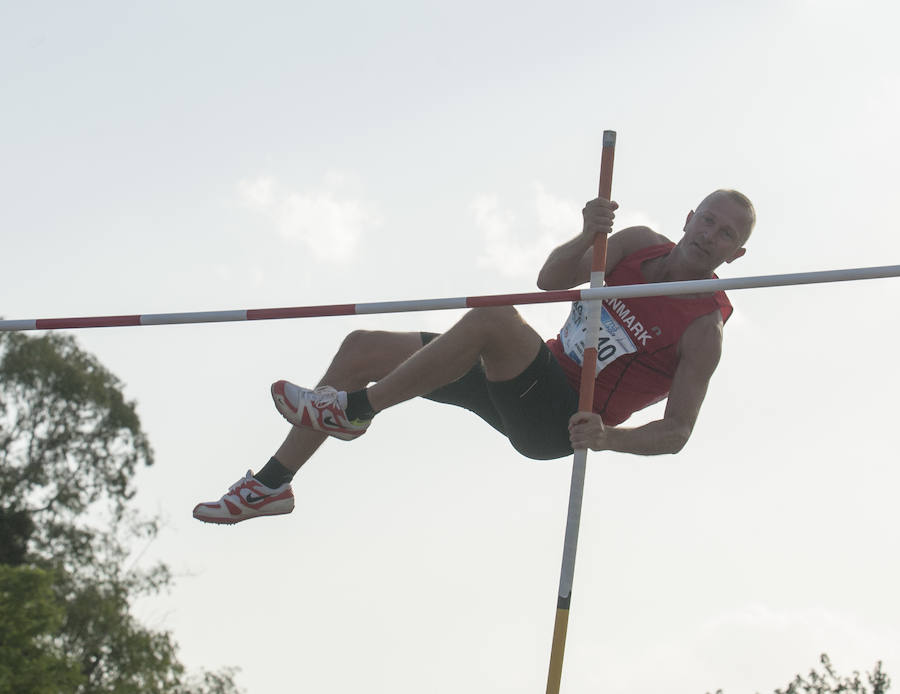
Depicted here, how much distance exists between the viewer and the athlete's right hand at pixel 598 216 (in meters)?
5.22

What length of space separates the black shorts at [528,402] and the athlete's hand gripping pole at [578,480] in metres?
0.10

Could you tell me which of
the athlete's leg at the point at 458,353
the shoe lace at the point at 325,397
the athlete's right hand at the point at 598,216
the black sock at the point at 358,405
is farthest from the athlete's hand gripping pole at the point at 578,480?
the shoe lace at the point at 325,397

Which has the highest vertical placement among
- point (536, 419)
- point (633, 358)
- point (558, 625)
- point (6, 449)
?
point (6, 449)

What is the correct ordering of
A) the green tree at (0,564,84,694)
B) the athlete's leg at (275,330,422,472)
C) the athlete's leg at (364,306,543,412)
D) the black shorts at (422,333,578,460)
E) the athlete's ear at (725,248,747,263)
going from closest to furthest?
1. the athlete's leg at (364,306,543,412)
2. the black shorts at (422,333,578,460)
3. the athlete's leg at (275,330,422,472)
4. the athlete's ear at (725,248,747,263)
5. the green tree at (0,564,84,694)

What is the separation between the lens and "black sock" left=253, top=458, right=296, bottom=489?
538 cm

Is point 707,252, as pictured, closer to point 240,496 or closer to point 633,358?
point 633,358

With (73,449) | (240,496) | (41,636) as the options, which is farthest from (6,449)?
(240,496)

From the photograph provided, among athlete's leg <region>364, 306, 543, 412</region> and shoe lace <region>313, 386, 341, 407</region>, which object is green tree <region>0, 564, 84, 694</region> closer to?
shoe lace <region>313, 386, 341, 407</region>

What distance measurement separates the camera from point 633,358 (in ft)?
17.6

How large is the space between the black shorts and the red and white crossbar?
266 mm

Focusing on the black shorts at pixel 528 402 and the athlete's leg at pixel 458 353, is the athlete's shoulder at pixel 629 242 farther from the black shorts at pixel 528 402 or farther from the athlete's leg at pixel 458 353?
the athlete's leg at pixel 458 353

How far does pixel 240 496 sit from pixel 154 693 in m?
23.4

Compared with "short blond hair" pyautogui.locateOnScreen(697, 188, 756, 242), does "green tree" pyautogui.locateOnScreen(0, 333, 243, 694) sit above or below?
above

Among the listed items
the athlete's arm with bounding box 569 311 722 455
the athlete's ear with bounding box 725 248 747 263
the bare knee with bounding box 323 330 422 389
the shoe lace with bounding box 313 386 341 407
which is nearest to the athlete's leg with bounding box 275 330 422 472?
the bare knee with bounding box 323 330 422 389
